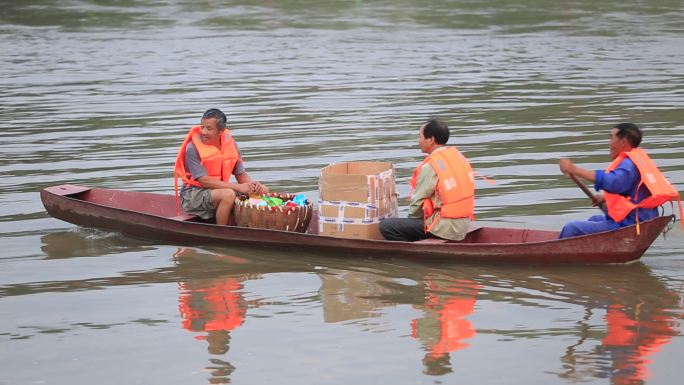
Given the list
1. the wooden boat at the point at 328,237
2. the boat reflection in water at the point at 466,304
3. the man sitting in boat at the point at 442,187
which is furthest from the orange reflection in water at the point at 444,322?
the man sitting in boat at the point at 442,187

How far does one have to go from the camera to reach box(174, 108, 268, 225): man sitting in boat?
419 inches

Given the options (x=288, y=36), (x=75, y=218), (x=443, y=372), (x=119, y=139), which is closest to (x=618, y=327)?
(x=443, y=372)

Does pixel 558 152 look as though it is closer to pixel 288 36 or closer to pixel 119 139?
pixel 119 139

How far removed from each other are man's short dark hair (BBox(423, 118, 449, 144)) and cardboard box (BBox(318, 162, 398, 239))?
677 mm

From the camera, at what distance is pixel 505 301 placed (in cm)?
888

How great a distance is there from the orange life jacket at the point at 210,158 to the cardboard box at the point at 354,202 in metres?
1.10

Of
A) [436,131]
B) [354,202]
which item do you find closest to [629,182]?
[436,131]

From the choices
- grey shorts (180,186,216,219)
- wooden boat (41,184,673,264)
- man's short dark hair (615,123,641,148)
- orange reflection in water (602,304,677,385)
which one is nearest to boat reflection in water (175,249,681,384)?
orange reflection in water (602,304,677,385)

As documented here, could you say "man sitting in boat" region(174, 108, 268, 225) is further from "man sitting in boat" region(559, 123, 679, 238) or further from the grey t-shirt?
"man sitting in boat" region(559, 123, 679, 238)

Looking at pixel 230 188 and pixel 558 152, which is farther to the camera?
pixel 558 152

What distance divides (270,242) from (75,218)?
224 cm

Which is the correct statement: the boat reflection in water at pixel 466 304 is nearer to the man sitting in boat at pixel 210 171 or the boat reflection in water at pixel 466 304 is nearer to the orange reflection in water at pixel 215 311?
the orange reflection in water at pixel 215 311

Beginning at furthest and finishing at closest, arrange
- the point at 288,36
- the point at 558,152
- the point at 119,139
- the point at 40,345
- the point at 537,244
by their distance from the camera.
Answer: the point at 288,36 → the point at 119,139 → the point at 558,152 → the point at 537,244 → the point at 40,345

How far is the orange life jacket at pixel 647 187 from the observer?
9.23m
